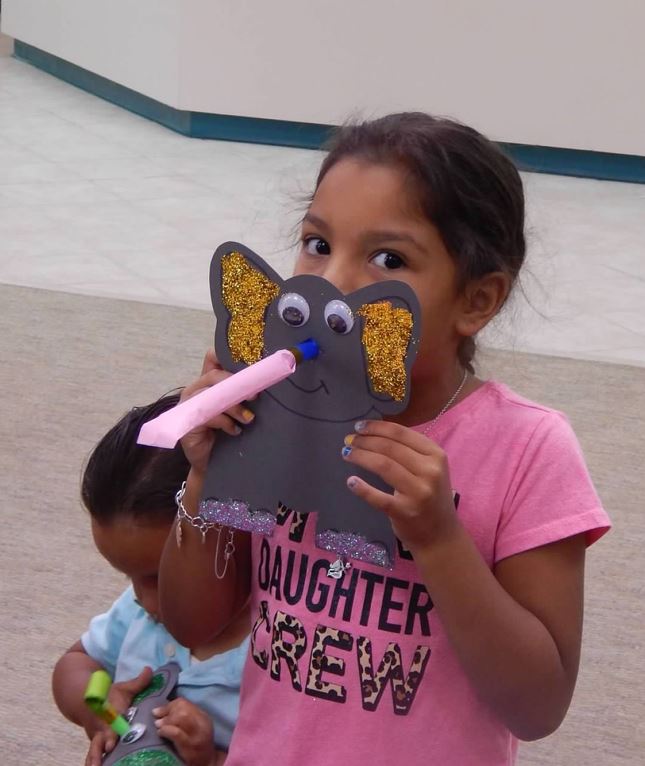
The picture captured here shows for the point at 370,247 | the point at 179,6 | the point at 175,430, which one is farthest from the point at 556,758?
the point at 179,6

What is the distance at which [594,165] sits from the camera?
630cm

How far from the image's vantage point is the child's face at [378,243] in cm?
101

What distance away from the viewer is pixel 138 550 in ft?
4.71

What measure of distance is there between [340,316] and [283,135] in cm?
579

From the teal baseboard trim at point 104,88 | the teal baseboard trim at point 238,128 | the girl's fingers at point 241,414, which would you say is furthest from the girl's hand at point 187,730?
the teal baseboard trim at point 104,88

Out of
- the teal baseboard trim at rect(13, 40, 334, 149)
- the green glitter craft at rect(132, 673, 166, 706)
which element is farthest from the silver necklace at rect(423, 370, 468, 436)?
the teal baseboard trim at rect(13, 40, 334, 149)

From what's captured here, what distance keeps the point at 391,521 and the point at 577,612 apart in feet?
0.59

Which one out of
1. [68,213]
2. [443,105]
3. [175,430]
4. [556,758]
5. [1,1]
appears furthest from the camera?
[1,1]

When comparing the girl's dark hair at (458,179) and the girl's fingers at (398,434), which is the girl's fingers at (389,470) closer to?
the girl's fingers at (398,434)

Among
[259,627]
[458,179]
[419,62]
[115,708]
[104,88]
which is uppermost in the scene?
[458,179]

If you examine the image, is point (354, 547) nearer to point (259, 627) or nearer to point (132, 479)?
point (259, 627)

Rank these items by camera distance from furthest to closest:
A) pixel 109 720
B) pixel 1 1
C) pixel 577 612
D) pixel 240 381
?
pixel 1 1 < pixel 109 720 < pixel 577 612 < pixel 240 381

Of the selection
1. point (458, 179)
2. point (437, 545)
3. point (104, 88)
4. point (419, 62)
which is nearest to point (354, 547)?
point (437, 545)

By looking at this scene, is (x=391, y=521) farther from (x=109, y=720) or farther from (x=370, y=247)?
(x=109, y=720)
